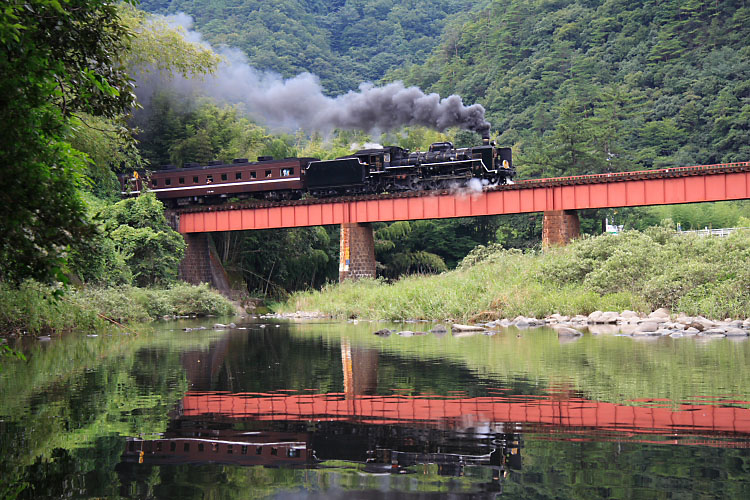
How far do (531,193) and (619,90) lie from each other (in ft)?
145

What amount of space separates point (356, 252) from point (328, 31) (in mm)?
86937

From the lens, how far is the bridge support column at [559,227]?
156ft

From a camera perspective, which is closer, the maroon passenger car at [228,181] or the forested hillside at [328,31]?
the maroon passenger car at [228,181]

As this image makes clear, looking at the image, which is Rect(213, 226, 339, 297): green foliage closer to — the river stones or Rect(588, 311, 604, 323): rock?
Rect(588, 311, 604, 323): rock

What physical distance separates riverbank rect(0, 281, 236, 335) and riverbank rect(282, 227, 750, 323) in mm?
9447

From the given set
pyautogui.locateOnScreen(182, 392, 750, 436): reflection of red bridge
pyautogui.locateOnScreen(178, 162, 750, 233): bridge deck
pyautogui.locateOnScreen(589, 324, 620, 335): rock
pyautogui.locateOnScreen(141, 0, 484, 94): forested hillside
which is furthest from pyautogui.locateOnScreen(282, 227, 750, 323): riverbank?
pyautogui.locateOnScreen(141, 0, 484, 94): forested hillside

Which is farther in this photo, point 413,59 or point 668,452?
point 413,59

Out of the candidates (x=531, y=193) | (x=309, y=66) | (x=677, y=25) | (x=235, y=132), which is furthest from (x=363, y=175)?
→ (x=309, y=66)

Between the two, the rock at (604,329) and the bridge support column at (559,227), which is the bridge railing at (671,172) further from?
the rock at (604,329)

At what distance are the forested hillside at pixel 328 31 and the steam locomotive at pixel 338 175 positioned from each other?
54.8m

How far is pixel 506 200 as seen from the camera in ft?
160

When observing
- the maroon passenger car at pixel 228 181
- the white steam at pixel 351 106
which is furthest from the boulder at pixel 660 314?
the maroon passenger car at pixel 228 181

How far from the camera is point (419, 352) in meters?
18.6

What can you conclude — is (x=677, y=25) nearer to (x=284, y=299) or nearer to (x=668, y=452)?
(x=284, y=299)
